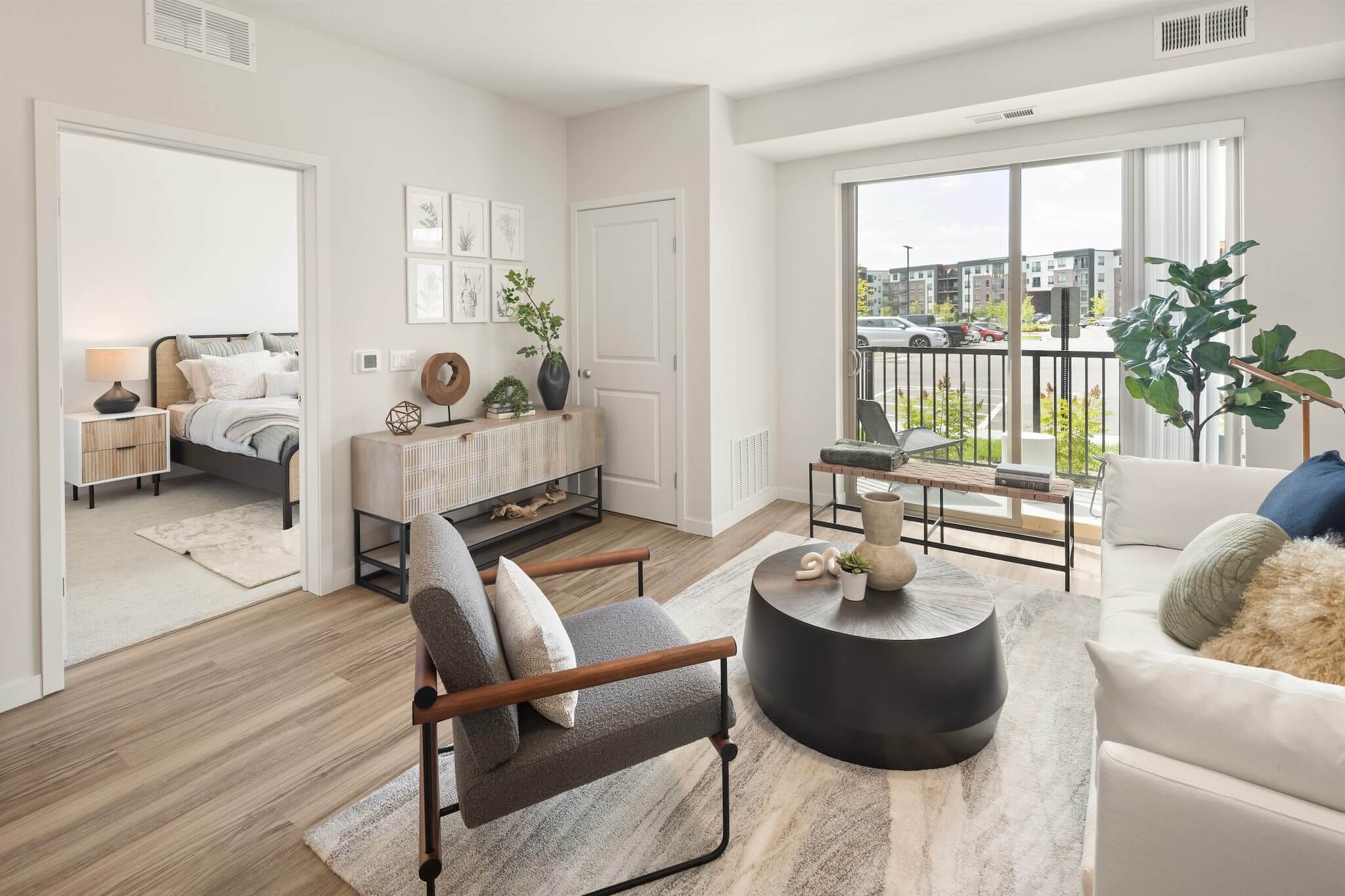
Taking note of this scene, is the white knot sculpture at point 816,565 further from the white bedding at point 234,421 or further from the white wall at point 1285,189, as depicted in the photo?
the white bedding at point 234,421

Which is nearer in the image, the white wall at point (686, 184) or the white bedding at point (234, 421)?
the white wall at point (686, 184)

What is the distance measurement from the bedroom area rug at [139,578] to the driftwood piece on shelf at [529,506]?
1.11 metres

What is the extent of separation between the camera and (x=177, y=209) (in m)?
5.64

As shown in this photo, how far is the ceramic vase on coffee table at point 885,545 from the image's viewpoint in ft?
7.14

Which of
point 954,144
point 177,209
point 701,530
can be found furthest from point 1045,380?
point 177,209

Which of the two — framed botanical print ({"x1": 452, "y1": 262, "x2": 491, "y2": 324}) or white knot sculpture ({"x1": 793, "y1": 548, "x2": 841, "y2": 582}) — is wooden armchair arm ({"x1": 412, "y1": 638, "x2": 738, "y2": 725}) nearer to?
white knot sculpture ({"x1": 793, "y1": 548, "x2": 841, "y2": 582})

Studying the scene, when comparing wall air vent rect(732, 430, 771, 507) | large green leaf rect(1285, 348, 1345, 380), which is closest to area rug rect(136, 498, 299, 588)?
wall air vent rect(732, 430, 771, 507)

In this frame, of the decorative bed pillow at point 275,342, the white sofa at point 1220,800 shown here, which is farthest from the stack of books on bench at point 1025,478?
the decorative bed pillow at point 275,342

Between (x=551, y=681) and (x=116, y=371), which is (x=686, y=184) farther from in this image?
(x=116, y=371)

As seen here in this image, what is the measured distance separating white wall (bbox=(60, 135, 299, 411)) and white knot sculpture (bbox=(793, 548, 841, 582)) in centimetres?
437

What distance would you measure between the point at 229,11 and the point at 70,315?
3470 mm

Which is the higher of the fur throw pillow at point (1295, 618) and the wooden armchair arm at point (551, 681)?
the fur throw pillow at point (1295, 618)

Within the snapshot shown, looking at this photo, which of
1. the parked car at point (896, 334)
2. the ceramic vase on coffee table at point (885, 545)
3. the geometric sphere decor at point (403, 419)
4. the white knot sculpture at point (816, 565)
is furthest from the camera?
the parked car at point (896, 334)

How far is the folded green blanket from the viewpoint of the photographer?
3.84 meters
